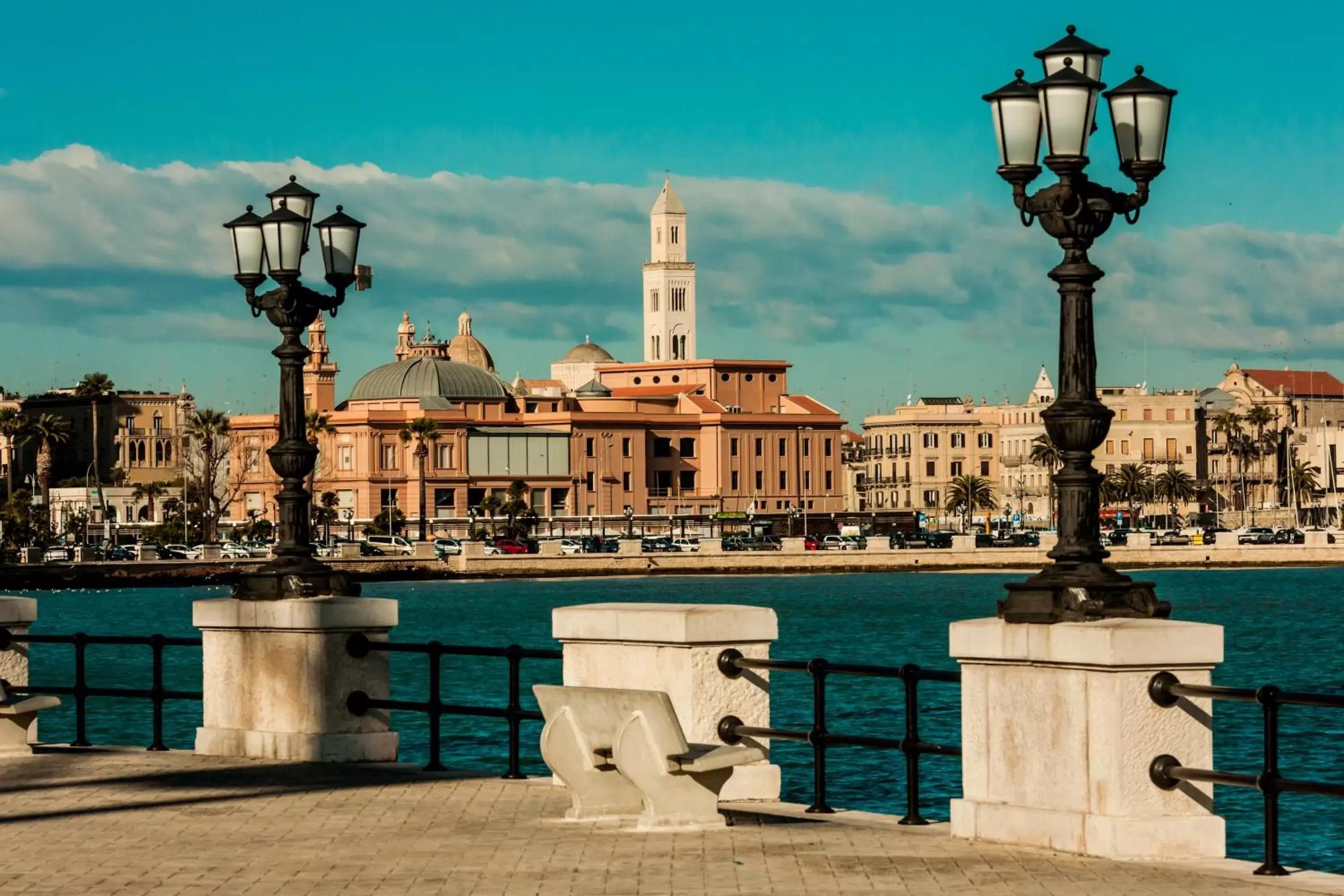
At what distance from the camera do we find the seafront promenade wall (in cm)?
12331

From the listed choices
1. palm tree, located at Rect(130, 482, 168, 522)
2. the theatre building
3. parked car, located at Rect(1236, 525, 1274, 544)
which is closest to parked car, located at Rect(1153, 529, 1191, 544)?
parked car, located at Rect(1236, 525, 1274, 544)

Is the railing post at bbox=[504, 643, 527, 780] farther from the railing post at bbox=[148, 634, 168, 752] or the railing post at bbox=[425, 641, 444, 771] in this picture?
the railing post at bbox=[148, 634, 168, 752]

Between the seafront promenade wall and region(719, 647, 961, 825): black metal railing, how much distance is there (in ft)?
358

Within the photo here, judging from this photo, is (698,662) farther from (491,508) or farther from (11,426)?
(491,508)

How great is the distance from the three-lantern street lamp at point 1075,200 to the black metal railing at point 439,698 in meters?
3.44

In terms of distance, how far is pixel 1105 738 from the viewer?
37.9 feet

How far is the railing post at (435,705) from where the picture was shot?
1540 centimetres

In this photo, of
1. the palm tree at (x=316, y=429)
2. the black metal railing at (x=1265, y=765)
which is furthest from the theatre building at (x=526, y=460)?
the black metal railing at (x=1265, y=765)

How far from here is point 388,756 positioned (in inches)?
662

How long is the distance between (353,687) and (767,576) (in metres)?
132

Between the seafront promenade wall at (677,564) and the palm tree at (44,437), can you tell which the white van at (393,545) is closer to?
the seafront promenade wall at (677,564)

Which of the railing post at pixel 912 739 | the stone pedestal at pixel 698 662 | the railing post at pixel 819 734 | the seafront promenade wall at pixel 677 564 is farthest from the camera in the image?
the seafront promenade wall at pixel 677 564

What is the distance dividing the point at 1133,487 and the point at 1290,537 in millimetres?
33610

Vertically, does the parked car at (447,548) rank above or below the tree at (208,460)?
below
